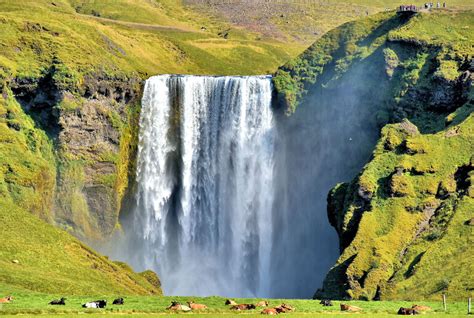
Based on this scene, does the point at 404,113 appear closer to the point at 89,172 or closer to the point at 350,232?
the point at 350,232

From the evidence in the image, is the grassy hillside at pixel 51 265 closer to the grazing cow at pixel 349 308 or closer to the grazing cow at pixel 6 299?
the grazing cow at pixel 6 299

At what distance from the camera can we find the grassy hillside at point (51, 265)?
7969cm

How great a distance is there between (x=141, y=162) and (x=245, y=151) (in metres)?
14.5

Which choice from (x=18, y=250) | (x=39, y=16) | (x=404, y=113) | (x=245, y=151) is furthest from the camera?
(x=39, y=16)

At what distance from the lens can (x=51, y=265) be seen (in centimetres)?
8944

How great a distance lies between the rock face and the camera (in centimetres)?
12338

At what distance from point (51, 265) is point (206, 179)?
4282 cm

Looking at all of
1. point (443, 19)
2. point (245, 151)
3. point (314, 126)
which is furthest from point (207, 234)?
point (443, 19)

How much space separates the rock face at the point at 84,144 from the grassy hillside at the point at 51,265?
21.0m

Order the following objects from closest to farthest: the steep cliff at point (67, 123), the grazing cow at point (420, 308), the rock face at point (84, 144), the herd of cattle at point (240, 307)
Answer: the herd of cattle at point (240, 307)
the grazing cow at point (420, 308)
the steep cliff at point (67, 123)
the rock face at point (84, 144)

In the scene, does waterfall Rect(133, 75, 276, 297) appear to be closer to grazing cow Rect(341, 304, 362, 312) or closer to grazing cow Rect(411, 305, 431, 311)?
grazing cow Rect(341, 304, 362, 312)

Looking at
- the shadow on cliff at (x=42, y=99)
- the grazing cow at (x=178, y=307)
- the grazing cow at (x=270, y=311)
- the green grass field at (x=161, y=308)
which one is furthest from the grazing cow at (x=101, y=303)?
the shadow on cliff at (x=42, y=99)

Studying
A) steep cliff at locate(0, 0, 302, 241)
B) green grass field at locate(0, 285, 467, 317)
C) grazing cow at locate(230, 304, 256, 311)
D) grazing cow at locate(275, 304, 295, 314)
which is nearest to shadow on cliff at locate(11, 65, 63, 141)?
steep cliff at locate(0, 0, 302, 241)

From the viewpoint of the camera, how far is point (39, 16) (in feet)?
468
